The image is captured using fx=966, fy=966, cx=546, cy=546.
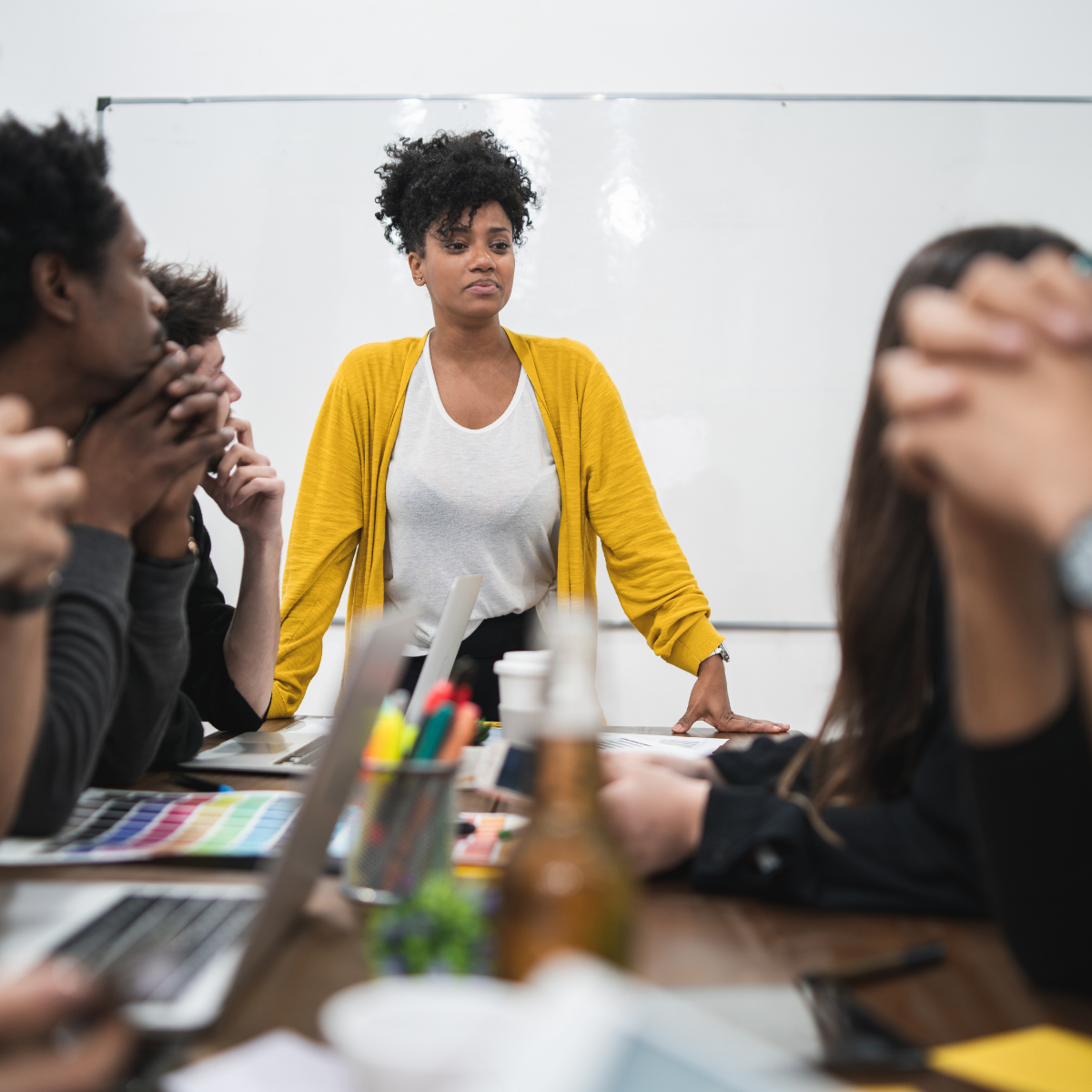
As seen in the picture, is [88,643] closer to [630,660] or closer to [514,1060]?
[514,1060]

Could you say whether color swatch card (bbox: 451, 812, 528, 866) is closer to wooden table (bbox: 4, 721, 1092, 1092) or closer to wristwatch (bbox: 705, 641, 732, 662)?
wooden table (bbox: 4, 721, 1092, 1092)

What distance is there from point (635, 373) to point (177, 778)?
2029mm

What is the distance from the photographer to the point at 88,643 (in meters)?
0.82

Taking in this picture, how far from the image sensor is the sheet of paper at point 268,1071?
41 cm

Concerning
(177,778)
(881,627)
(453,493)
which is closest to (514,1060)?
(881,627)

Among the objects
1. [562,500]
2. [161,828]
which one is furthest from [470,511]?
[161,828]

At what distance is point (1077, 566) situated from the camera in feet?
1.46

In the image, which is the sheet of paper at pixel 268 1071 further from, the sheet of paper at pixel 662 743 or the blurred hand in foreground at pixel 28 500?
the sheet of paper at pixel 662 743

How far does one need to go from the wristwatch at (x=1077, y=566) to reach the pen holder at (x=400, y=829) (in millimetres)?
391

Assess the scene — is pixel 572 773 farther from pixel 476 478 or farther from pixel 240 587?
pixel 476 478

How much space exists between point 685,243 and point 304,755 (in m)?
2.07

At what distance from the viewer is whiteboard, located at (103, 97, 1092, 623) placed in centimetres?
279

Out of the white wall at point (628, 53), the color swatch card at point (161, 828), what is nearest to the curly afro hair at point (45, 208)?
the color swatch card at point (161, 828)

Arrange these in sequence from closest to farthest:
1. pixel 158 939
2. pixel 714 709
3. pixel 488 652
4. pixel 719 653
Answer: pixel 158 939 → pixel 714 709 → pixel 719 653 → pixel 488 652
